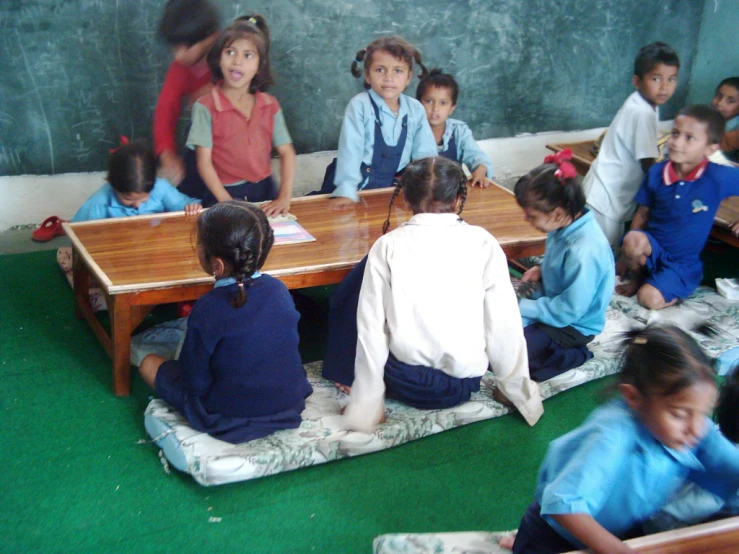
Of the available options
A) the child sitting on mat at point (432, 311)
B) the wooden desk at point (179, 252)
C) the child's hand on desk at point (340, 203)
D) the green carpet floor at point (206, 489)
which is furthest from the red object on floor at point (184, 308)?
the child sitting on mat at point (432, 311)

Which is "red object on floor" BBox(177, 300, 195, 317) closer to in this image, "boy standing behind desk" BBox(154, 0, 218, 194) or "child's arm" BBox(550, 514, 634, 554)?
"boy standing behind desk" BBox(154, 0, 218, 194)

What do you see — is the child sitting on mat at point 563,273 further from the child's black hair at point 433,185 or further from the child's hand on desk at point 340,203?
the child's hand on desk at point 340,203

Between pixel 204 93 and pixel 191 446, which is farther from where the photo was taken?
pixel 204 93

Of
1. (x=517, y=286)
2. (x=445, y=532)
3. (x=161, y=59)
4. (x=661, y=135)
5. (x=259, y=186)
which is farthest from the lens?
(x=661, y=135)

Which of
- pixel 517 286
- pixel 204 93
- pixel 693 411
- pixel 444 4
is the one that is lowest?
pixel 517 286

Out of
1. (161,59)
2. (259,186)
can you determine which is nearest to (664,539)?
(259,186)

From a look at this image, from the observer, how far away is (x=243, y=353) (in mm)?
2166

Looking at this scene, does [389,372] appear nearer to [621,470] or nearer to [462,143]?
[621,470]

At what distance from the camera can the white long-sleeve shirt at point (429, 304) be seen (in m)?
2.28

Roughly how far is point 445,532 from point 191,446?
0.75 meters

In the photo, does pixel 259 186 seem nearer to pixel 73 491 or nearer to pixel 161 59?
pixel 161 59

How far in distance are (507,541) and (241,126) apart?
2.14m

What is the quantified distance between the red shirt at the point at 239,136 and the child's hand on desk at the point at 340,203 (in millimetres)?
406

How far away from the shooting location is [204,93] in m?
3.48
